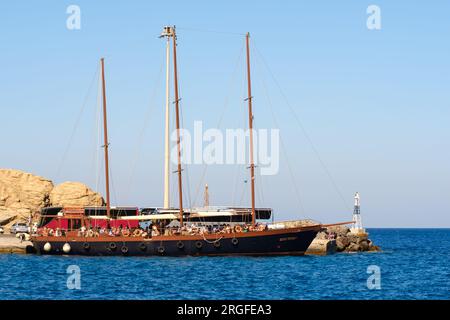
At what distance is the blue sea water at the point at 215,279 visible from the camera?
4066 cm

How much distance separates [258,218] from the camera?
7875 cm

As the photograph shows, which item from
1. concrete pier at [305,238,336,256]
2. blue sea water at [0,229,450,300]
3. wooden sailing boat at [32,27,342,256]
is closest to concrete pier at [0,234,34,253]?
wooden sailing boat at [32,27,342,256]

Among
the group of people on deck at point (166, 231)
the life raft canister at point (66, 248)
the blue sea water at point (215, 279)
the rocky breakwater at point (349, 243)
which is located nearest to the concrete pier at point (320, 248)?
the rocky breakwater at point (349, 243)

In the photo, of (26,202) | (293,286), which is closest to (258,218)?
(293,286)

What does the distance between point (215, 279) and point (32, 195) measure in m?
75.4

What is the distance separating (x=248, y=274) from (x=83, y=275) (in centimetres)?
1131

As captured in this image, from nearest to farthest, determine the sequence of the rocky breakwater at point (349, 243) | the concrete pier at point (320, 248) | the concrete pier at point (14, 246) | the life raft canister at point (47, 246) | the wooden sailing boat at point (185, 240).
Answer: the wooden sailing boat at point (185, 240) → the life raft canister at point (47, 246) → the concrete pier at point (320, 248) → the concrete pier at point (14, 246) → the rocky breakwater at point (349, 243)

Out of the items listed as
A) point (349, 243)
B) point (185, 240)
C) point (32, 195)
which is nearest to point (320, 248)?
point (349, 243)

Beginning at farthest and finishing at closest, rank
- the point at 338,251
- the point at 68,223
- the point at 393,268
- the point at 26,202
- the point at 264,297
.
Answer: the point at 26,202
the point at 338,251
the point at 68,223
the point at 393,268
the point at 264,297

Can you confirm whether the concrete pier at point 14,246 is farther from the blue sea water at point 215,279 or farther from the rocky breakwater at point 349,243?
the rocky breakwater at point 349,243

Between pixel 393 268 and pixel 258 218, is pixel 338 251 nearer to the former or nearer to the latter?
pixel 258 218

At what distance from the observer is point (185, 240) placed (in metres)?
64.8

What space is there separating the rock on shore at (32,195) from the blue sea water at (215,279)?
45.3 m

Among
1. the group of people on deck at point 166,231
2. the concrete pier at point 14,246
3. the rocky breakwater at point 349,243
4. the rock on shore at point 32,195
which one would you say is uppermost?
the rock on shore at point 32,195
